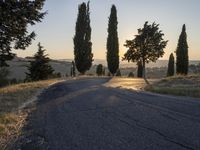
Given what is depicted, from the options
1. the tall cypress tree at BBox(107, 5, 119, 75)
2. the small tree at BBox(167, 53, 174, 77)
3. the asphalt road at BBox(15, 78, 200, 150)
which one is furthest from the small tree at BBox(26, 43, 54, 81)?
the asphalt road at BBox(15, 78, 200, 150)

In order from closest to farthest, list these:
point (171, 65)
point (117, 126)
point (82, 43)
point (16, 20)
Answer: point (117, 126), point (16, 20), point (82, 43), point (171, 65)

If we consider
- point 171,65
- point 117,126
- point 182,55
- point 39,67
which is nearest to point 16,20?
point 117,126

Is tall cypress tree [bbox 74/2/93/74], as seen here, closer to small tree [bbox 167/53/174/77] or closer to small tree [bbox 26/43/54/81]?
small tree [bbox 26/43/54/81]

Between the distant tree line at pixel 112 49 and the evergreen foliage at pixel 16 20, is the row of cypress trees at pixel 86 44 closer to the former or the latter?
the distant tree line at pixel 112 49

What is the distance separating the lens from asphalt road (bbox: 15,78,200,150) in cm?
797

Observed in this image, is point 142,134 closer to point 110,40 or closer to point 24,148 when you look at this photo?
point 24,148

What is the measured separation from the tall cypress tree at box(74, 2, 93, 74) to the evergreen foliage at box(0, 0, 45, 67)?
91.4ft

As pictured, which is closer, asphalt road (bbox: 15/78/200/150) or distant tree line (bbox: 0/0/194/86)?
asphalt road (bbox: 15/78/200/150)

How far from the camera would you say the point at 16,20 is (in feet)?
78.1

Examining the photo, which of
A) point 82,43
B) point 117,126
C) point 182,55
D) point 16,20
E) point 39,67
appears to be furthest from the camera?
point 182,55

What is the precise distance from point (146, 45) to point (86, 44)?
872 centimetres

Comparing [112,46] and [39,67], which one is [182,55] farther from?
[39,67]

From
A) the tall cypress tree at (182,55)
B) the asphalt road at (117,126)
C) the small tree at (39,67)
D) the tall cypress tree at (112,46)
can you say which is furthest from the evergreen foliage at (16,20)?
the tall cypress tree at (182,55)

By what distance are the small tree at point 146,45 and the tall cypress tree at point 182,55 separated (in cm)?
473
